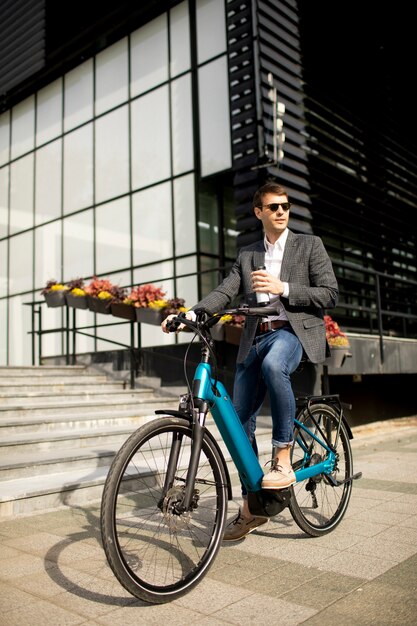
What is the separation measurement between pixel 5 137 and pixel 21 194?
2279 millimetres

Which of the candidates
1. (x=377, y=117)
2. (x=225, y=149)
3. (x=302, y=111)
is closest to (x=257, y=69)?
(x=302, y=111)

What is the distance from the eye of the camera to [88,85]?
14.8 metres

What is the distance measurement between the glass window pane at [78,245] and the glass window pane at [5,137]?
4.07 meters

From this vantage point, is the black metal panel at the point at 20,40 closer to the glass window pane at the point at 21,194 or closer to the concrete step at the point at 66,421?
the glass window pane at the point at 21,194

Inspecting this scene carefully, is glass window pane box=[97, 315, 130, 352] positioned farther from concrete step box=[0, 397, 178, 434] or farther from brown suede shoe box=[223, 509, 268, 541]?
brown suede shoe box=[223, 509, 268, 541]

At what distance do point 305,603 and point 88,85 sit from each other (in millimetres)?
14691

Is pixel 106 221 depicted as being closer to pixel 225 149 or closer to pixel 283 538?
pixel 225 149

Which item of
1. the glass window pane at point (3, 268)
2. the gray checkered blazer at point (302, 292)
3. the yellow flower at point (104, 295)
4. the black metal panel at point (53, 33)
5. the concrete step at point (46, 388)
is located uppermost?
the black metal panel at point (53, 33)

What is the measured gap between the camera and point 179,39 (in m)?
12.7

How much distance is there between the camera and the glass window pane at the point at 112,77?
45.6ft

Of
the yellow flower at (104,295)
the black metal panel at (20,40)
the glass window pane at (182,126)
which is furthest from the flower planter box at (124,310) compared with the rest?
the black metal panel at (20,40)

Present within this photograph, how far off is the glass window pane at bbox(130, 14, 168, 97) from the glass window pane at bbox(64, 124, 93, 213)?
74.3 inches

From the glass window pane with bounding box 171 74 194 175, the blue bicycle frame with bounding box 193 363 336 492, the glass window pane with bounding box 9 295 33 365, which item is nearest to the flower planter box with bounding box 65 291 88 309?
the glass window pane with bounding box 171 74 194 175

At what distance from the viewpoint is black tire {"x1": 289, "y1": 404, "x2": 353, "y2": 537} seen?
11.4 ft
